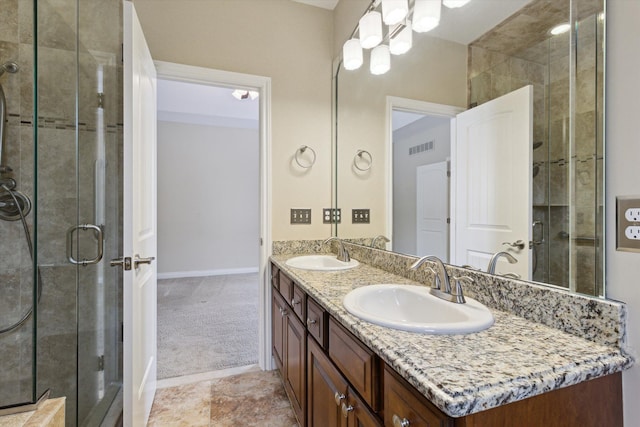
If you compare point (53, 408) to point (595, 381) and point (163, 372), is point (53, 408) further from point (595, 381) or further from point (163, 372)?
point (163, 372)

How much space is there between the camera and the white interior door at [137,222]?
1.29 metres

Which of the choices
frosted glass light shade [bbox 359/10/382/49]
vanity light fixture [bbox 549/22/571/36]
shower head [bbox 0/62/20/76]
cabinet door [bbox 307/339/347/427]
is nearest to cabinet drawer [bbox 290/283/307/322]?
cabinet door [bbox 307/339/347/427]

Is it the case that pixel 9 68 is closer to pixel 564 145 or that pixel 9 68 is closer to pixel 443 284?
pixel 443 284

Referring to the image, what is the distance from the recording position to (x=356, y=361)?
85cm

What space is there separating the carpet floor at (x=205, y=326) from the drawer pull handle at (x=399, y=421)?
70.8 inches

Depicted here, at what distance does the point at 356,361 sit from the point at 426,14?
1.57 meters

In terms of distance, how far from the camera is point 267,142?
2.14m

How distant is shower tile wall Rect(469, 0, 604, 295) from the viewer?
75cm

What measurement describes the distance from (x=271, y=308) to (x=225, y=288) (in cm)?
241

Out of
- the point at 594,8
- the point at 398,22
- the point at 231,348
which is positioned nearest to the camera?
the point at 594,8

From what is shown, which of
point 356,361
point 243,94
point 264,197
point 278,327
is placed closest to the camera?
point 356,361

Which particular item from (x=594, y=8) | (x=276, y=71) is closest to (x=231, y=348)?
(x=276, y=71)

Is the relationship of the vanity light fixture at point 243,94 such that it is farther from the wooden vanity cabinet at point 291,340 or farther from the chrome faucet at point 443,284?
the chrome faucet at point 443,284

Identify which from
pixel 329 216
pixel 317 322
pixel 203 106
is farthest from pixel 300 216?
pixel 203 106
